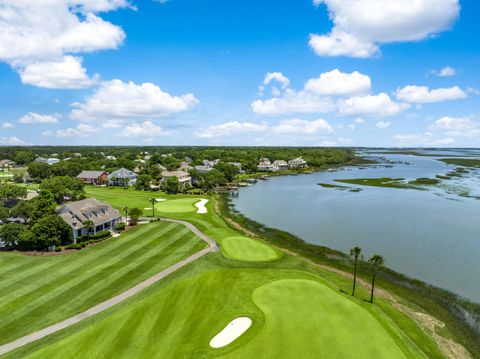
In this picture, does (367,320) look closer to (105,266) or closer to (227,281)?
(227,281)

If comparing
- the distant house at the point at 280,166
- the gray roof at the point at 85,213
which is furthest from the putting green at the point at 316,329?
the distant house at the point at 280,166

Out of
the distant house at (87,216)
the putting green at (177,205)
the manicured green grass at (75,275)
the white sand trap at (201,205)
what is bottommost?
the manicured green grass at (75,275)

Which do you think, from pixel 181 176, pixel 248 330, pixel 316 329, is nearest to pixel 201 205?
pixel 181 176

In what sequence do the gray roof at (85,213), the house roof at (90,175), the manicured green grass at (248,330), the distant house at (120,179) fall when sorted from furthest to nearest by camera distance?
the house roof at (90,175) < the distant house at (120,179) < the gray roof at (85,213) < the manicured green grass at (248,330)

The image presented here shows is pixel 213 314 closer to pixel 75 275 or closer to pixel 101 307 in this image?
pixel 101 307

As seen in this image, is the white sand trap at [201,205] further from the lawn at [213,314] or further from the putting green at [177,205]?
the lawn at [213,314]

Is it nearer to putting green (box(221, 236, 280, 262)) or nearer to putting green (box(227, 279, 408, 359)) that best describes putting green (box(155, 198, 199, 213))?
putting green (box(221, 236, 280, 262))
